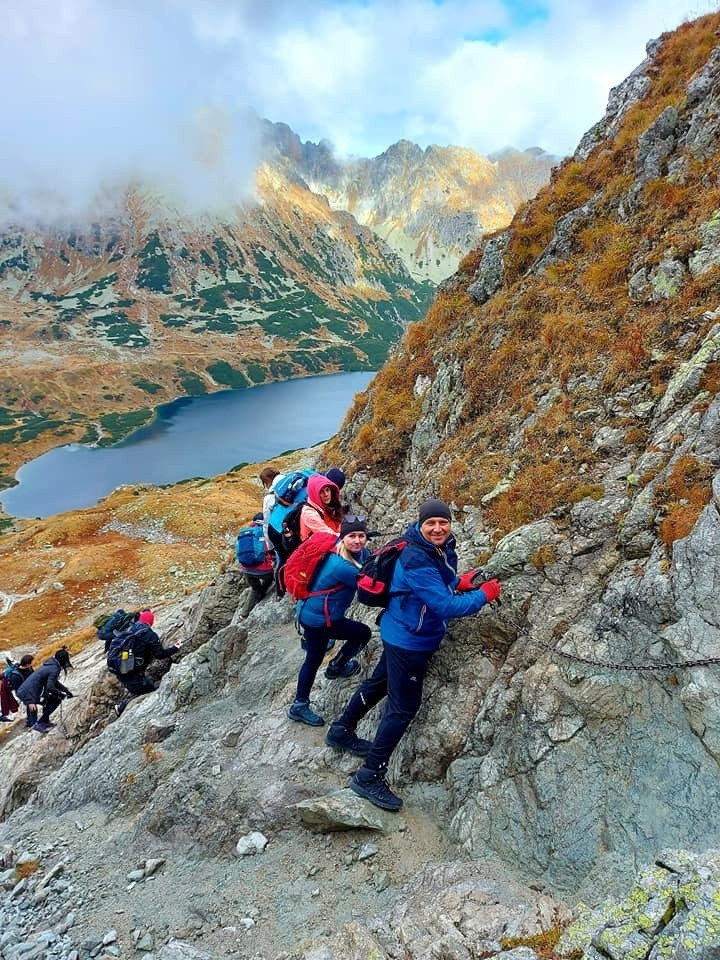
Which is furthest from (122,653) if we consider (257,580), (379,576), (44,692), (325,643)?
(379,576)

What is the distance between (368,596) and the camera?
812 cm

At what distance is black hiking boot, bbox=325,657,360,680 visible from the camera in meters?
11.1

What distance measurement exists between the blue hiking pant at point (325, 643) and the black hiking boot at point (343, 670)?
61 millimetres

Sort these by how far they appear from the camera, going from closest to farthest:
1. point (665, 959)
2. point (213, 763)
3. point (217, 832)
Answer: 1. point (665, 959)
2. point (217, 832)
3. point (213, 763)

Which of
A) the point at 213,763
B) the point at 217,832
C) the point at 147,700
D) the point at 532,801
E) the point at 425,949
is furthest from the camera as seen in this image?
the point at 147,700

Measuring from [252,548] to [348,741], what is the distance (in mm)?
7761

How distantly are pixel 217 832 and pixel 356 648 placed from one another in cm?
394

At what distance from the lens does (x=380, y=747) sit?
335 inches

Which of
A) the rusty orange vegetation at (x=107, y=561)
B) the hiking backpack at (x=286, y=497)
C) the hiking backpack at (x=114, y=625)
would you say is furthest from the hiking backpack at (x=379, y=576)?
the rusty orange vegetation at (x=107, y=561)

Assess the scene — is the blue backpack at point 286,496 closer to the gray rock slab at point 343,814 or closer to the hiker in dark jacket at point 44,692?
the gray rock slab at point 343,814

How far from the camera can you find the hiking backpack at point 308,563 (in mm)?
9352

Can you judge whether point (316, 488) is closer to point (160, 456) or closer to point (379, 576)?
point (379, 576)

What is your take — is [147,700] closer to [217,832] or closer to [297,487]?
[217,832]

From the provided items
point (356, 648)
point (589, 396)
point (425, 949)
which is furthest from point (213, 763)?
point (589, 396)
